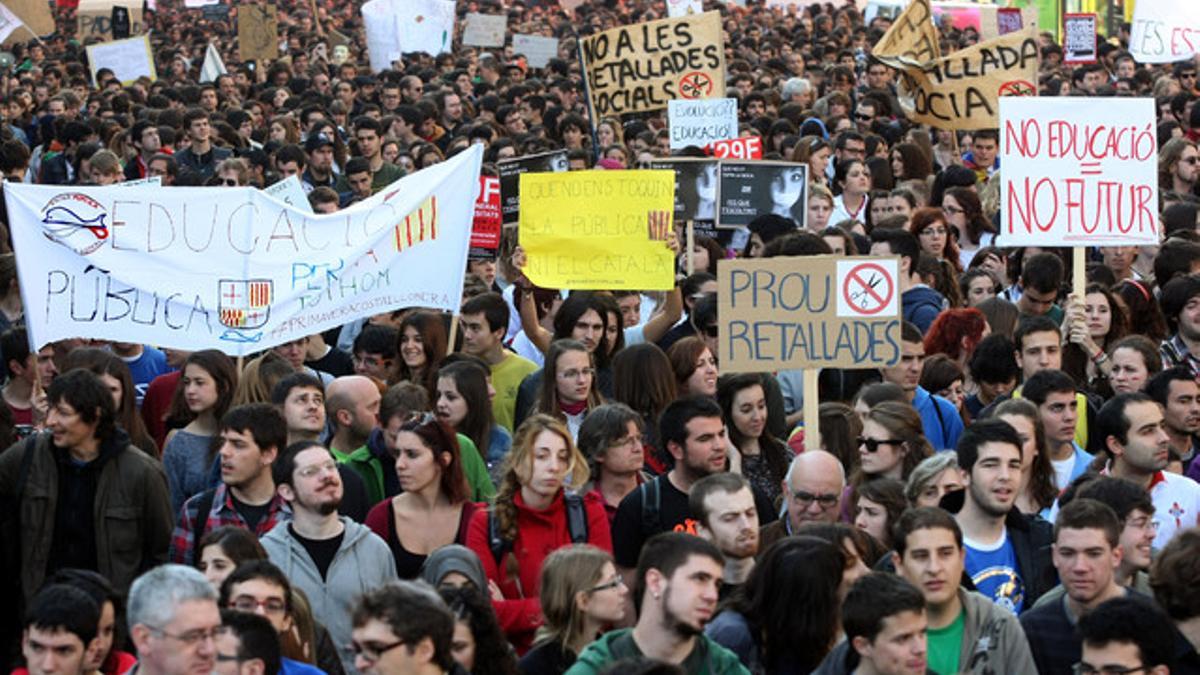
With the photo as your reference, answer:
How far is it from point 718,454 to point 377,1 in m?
21.4

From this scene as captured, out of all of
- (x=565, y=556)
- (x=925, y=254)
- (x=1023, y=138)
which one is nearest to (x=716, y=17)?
(x=925, y=254)

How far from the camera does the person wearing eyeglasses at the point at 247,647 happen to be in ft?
19.7

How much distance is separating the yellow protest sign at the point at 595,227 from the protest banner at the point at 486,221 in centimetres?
120

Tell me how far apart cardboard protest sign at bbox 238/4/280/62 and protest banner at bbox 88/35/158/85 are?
8.25ft

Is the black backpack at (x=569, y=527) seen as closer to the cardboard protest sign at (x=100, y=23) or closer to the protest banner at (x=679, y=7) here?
the protest banner at (x=679, y=7)

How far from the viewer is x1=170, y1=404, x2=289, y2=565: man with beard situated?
8031mm

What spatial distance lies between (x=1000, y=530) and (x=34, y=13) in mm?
26615

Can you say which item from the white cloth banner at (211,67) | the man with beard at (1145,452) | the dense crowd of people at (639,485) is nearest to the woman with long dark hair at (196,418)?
the dense crowd of people at (639,485)

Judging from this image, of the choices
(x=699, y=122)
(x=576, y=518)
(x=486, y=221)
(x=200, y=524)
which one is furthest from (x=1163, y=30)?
(x=200, y=524)

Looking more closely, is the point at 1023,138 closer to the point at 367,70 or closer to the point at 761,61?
the point at 761,61

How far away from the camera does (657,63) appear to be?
1812cm

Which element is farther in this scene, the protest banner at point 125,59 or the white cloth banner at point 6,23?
the white cloth banner at point 6,23

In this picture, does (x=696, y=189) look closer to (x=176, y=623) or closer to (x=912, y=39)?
(x=912, y=39)

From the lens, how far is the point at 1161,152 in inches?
637
